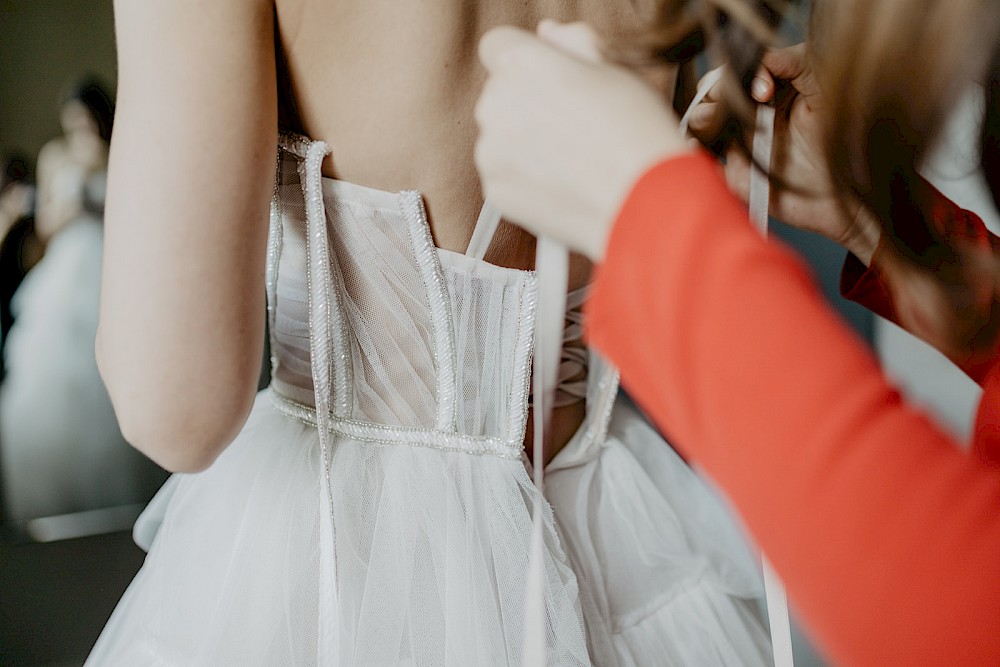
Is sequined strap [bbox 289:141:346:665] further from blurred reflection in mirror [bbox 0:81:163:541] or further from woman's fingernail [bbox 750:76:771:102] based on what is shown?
blurred reflection in mirror [bbox 0:81:163:541]

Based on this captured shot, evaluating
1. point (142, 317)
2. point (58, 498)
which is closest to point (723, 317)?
point (142, 317)

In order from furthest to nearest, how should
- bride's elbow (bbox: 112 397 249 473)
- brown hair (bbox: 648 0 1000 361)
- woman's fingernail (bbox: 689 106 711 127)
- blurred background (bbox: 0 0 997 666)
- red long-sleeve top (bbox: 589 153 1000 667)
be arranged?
blurred background (bbox: 0 0 997 666), woman's fingernail (bbox: 689 106 711 127), bride's elbow (bbox: 112 397 249 473), brown hair (bbox: 648 0 1000 361), red long-sleeve top (bbox: 589 153 1000 667)

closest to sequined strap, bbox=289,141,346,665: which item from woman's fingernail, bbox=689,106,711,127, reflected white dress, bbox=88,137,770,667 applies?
reflected white dress, bbox=88,137,770,667

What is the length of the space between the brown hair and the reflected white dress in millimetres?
203

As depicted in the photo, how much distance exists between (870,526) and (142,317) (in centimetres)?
38

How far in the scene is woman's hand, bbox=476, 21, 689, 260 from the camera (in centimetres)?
29

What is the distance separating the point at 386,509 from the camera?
56cm

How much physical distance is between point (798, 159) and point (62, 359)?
1.06 m

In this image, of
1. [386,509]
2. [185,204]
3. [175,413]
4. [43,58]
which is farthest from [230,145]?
[43,58]

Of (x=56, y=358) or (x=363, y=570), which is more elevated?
(x=363, y=570)

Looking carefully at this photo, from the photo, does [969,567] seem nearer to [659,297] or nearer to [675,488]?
[659,297]

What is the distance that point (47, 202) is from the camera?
115cm

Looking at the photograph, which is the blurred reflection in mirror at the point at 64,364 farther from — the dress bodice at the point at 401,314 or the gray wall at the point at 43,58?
the dress bodice at the point at 401,314

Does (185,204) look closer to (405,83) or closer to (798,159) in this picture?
(405,83)
